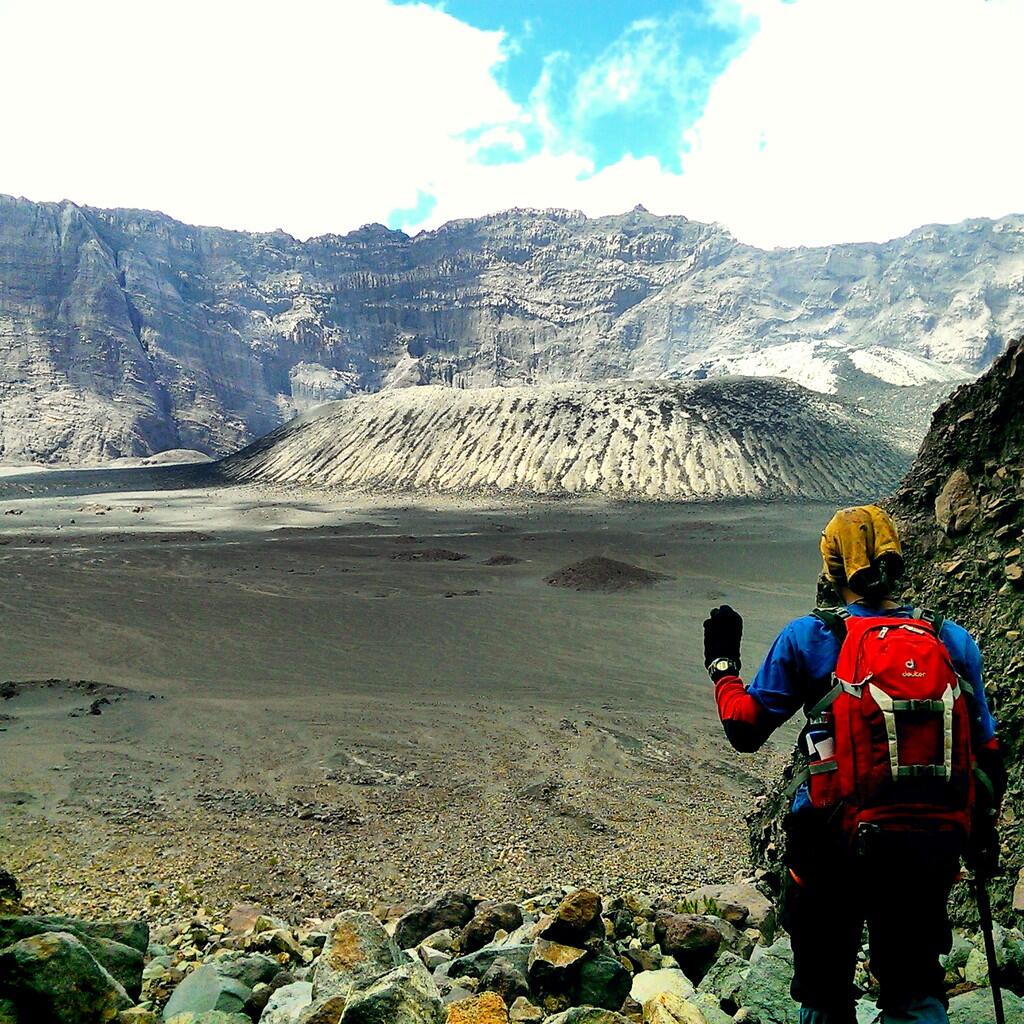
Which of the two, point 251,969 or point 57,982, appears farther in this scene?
point 251,969

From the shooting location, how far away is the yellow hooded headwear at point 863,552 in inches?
97.5

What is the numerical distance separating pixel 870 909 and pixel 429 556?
97.8ft

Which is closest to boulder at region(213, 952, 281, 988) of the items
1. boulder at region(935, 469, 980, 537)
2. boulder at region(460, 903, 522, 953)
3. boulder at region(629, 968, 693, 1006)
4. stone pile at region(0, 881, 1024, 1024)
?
stone pile at region(0, 881, 1024, 1024)

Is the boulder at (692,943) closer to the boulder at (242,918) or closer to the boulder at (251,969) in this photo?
the boulder at (251,969)

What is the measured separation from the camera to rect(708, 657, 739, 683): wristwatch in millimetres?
2699

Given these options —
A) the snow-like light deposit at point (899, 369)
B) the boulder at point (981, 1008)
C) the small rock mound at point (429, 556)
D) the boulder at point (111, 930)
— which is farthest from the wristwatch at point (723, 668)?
the snow-like light deposit at point (899, 369)

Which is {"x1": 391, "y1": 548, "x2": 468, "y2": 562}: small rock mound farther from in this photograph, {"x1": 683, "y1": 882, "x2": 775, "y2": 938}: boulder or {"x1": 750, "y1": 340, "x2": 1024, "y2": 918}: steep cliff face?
{"x1": 683, "y1": 882, "x2": 775, "y2": 938}: boulder

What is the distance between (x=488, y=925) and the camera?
484 cm

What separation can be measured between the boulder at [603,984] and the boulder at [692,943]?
0.89 metres

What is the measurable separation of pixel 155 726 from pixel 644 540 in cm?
2655

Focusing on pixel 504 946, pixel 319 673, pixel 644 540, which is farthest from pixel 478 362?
pixel 504 946

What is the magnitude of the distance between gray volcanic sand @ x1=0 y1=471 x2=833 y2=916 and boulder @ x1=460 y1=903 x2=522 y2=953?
2143 mm

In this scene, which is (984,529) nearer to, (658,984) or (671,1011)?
(658,984)

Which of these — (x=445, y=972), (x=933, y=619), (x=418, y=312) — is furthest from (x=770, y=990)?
(x=418, y=312)
